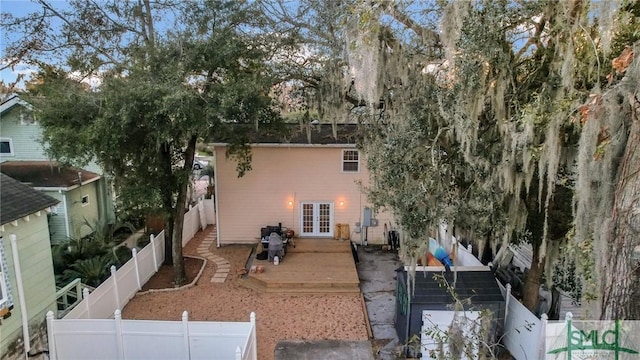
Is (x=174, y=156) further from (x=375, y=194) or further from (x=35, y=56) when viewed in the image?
(x=375, y=194)

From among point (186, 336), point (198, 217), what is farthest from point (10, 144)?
point (186, 336)

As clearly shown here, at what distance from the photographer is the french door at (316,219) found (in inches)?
502

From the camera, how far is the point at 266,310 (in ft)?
28.0

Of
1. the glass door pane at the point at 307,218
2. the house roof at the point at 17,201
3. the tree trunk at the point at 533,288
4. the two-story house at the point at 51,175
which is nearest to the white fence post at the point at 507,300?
the tree trunk at the point at 533,288

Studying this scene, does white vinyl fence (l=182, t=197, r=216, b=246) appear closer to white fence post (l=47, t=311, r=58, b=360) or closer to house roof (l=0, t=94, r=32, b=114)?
house roof (l=0, t=94, r=32, b=114)

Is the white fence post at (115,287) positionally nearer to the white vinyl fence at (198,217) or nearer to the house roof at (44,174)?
the white vinyl fence at (198,217)

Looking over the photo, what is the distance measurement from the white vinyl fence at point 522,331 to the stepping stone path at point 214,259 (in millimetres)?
6876

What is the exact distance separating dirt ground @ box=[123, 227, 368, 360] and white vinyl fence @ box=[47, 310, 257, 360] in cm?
115

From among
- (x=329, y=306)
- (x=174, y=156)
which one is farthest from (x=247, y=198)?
(x=329, y=306)

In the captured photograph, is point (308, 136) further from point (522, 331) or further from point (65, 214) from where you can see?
point (65, 214)

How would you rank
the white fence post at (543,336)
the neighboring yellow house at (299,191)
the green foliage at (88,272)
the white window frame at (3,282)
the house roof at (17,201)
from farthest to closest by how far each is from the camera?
the neighboring yellow house at (299,191) < the green foliage at (88,272) < the white fence post at (543,336) < the house roof at (17,201) < the white window frame at (3,282)

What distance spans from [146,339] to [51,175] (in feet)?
29.6

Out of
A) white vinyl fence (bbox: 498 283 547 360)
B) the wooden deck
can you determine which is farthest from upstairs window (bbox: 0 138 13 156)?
white vinyl fence (bbox: 498 283 547 360)

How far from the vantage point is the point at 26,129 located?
42.4 ft
